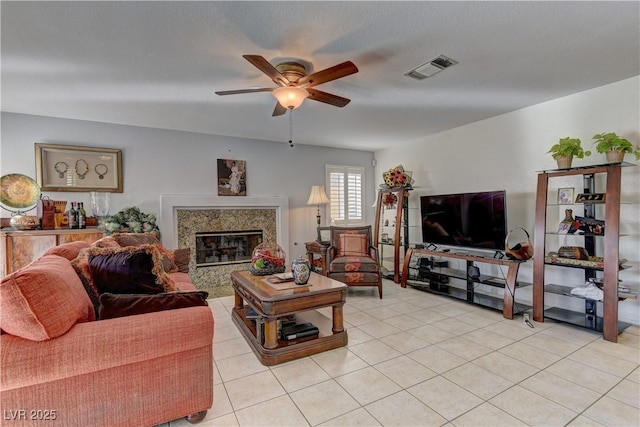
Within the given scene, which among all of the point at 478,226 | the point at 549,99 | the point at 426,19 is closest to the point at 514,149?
the point at 549,99

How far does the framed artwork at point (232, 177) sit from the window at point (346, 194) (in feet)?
5.36

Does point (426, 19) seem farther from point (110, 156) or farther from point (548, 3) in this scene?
point (110, 156)

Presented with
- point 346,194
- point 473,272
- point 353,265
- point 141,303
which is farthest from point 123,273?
point 346,194

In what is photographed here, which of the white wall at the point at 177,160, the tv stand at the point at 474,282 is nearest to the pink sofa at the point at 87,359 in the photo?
the white wall at the point at 177,160

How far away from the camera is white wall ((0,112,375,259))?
3684mm

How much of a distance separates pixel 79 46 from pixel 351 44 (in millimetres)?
2013

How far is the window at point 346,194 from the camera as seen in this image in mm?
5832

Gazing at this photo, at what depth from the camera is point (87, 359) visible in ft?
4.64

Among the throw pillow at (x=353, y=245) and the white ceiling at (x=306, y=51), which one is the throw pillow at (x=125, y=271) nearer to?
the white ceiling at (x=306, y=51)

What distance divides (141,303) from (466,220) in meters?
3.70

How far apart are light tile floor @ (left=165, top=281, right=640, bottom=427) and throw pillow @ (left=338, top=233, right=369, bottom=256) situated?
4.24 feet

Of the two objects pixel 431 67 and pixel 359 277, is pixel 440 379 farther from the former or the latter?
pixel 431 67

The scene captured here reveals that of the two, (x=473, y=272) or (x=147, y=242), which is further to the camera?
(x=473, y=272)

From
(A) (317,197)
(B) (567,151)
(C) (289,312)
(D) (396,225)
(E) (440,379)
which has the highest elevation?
(B) (567,151)
